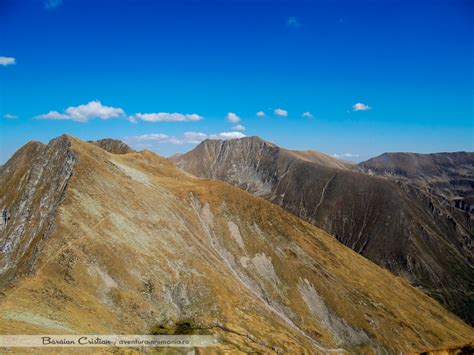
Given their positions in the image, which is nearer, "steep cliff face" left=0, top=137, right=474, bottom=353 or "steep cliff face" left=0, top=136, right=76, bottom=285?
"steep cliff face" left=0, top=137, right=474, bottom=353

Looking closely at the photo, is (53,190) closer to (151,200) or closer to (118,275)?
A: (151,200)

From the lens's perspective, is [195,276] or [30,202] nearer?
[195,276]

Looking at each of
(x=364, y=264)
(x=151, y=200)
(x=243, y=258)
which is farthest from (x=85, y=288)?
(x=364, y=264)

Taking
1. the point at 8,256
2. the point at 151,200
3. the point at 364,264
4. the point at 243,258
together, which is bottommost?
the point at 364,264

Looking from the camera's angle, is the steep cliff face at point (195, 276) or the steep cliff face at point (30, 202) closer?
the steep cliff face at point (195, 276)
